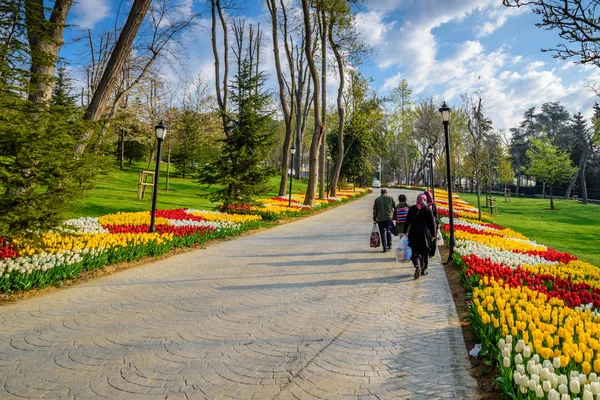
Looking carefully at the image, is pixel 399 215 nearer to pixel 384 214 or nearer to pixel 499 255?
pixel 384 214

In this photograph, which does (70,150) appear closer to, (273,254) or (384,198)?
(273,254)

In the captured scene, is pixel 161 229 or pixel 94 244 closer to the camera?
pixel 94 244

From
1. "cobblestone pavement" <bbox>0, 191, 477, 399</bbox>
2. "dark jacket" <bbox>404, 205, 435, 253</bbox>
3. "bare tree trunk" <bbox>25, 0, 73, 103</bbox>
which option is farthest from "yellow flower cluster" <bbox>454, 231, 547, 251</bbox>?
"bare tree trunk" <bbox>25, 0, 73, 103</bbox>

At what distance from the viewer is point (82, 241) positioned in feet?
24.1

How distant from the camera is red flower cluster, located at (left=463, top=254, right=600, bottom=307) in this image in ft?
16.6

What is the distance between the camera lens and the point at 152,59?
18266 mm

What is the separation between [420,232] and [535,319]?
10.7ft

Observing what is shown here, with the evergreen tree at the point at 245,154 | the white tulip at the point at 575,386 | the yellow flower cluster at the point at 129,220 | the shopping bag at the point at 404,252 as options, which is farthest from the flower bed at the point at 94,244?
the white tulip at the point at 575,386

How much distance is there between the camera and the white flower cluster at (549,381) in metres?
2.46

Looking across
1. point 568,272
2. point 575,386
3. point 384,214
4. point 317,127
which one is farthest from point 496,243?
point 317,127

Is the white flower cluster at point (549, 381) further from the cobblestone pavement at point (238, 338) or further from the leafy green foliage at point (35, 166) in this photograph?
the leafy green foliage at point (35, 166)

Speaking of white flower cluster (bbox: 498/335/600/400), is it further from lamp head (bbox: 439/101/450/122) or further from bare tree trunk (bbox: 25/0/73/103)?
lamp head (bbox: 439/101/450/122)

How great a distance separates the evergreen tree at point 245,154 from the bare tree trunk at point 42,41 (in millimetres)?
7283

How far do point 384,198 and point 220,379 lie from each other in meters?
7.17
